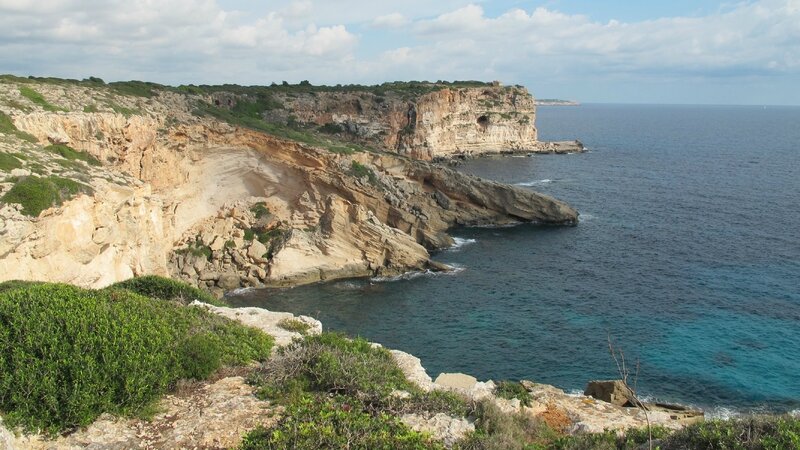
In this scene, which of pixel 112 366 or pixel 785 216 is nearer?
pixel 112 366

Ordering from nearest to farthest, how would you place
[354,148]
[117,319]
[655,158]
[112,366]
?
[112,366] → [117,319] → [354,148] → [655,158]

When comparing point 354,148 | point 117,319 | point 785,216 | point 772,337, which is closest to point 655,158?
point 785,216

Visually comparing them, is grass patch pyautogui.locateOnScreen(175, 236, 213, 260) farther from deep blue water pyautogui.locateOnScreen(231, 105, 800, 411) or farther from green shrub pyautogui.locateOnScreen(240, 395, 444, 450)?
green shrub pyautogui.locateOnScreen(240, 395, 444, 450)

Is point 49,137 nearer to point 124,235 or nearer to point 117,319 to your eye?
point 124,235

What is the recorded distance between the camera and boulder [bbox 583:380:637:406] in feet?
64.1

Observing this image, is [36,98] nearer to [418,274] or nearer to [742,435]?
[418,274]

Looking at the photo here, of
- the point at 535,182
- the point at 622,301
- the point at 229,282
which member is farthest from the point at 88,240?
the point at 535,182

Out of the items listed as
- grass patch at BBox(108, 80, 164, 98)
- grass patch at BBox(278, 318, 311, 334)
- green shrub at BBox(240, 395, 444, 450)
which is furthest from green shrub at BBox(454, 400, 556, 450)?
grass patch at BBox(108, 80, 164, 98)

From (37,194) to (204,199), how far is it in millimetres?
23266

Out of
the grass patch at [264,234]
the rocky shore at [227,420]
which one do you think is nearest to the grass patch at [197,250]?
the grass patch at [264,234]

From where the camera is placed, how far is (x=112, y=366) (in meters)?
11.5

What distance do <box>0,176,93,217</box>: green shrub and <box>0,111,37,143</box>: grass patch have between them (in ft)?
24.1

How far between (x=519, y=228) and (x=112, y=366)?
168 feet

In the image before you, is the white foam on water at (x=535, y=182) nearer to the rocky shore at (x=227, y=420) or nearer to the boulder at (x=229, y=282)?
the boulder at (x=229, y=282)
